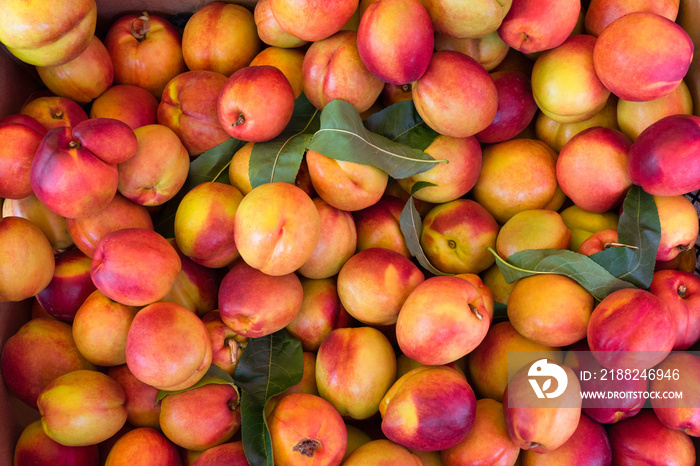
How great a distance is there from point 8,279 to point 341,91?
3.53ft

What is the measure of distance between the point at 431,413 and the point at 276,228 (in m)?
0.62

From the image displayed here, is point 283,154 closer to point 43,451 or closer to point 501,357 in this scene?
point 501,357

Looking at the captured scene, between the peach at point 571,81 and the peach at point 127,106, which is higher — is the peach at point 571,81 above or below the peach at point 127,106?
above

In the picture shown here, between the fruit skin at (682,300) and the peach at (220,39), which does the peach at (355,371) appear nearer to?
the fruit skin at (682,300)

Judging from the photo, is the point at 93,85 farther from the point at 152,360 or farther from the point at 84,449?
the point at 84,449

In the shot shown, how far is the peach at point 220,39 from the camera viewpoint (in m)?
1.79

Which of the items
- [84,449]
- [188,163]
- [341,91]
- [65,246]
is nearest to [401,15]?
[341,91]

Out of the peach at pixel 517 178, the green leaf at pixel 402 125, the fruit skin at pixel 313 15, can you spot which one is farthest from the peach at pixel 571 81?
the fruit skin at pixel 313 15

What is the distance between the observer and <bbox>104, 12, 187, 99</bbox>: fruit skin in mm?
1811

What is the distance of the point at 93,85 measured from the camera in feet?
5.59

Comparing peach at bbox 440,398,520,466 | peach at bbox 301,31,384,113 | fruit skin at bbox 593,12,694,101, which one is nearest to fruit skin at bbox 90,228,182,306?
peach at bbox 301,31,384,113

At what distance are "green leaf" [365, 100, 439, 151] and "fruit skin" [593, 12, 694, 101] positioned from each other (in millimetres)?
545

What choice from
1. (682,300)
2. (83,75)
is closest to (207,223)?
(83,75)

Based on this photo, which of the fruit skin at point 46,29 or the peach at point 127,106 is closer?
the fruit skin at point 46,29
